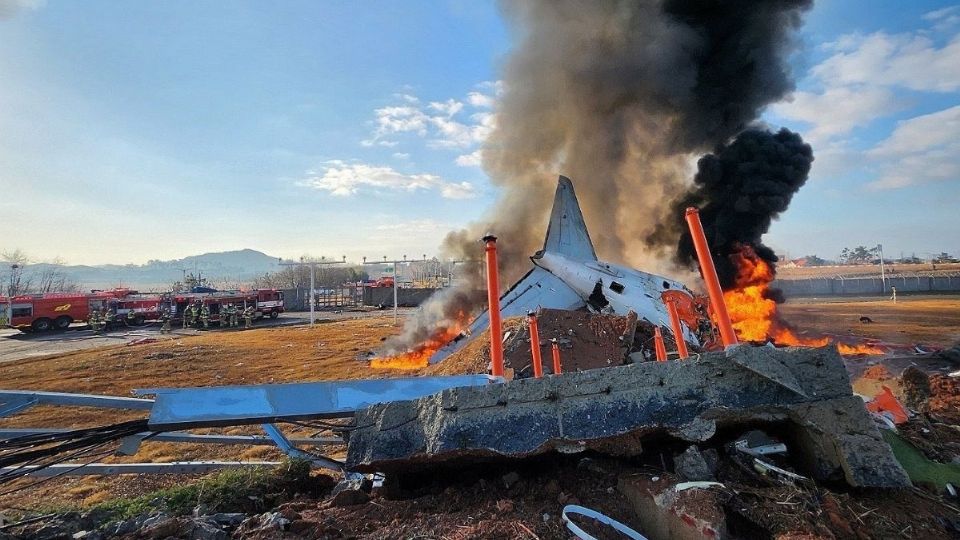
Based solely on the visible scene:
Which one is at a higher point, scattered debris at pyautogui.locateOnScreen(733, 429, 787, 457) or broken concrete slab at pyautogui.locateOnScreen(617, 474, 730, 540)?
scattered debris at pyautogui.locateOnScreen(733, 429, 787, 457)

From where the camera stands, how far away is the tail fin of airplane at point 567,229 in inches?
621

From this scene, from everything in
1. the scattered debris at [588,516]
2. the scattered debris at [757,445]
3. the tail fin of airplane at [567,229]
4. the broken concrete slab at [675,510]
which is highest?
the tail fin of airplane at [567,229]

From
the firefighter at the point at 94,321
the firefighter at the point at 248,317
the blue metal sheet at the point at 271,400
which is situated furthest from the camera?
the firefighter at the point at 248,317

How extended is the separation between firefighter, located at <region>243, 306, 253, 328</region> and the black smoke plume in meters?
27.7

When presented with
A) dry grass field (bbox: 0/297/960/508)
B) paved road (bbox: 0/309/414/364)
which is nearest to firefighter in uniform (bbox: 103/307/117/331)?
paved road (bbox: 0/309/414/364)

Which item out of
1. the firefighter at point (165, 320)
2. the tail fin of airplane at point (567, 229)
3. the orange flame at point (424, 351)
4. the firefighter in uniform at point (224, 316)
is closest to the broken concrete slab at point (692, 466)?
the orange flame at point (424, 351)

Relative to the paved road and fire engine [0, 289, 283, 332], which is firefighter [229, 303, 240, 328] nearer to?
fire engine [0, 289, 283, 332]

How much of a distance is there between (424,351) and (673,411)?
13.0 m

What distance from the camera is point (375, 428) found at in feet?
10.7

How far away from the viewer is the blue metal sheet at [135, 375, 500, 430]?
322 cm

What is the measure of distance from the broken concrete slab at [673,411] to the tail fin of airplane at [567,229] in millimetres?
12692

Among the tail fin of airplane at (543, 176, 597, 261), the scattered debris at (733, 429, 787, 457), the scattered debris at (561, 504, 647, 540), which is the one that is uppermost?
the tail fin of airplane at (543, 176, 597, 261)

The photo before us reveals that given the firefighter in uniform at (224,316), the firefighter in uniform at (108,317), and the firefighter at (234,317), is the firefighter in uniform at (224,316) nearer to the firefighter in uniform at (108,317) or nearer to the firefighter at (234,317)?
the firefighter at (234,317)

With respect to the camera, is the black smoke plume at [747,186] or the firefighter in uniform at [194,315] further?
the firefighter in uniform at [194,315]
